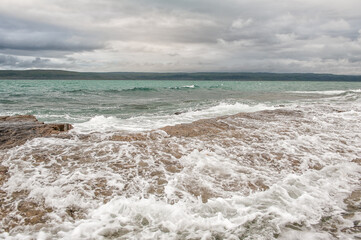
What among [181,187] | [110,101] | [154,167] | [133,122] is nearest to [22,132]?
[154,167]

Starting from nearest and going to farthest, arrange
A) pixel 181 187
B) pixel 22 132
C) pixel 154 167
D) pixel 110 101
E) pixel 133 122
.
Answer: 1. pixel 181 187
2. pixel 154 167
3. pixel 22 132
4. pixel 133 122
5. pixel 110 101

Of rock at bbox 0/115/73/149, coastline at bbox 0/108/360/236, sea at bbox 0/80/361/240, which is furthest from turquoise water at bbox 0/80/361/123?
sea at bbox 0/80/361/240

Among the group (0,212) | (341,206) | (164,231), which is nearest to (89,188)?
(0,212)

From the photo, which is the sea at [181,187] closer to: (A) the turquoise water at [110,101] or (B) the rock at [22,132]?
(B) the rock at [22,132]

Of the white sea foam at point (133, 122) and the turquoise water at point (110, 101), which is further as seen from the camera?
the turquoise water at point (110, 101)

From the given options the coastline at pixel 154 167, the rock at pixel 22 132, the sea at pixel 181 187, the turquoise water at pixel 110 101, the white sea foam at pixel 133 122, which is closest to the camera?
the sea at pixel 181 187

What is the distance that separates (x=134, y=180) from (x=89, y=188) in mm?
741

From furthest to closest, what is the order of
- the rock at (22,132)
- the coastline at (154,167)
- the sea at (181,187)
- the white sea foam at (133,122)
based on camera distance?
the white sea foam at (133,122)
the rock at (22,132)
the coastline at (154,167)
the sea at (181,187)

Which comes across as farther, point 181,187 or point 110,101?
point 110,101

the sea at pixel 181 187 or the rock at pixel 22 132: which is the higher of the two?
the rock at pixel 22 132

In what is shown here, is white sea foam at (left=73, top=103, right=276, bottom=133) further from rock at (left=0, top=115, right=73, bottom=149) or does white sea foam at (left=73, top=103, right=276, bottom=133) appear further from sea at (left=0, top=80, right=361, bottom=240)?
sea at (left=0, top=80, right=361, bottom=240)

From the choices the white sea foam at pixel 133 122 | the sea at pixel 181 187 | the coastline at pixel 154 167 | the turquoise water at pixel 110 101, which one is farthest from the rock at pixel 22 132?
the turquoise water at pixel 110 101

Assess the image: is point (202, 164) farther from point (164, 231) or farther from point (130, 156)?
point (164, 231)

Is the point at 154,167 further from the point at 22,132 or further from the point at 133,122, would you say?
the point at 133,122
